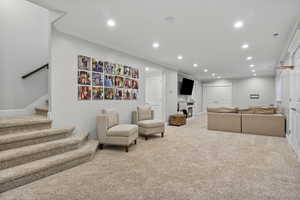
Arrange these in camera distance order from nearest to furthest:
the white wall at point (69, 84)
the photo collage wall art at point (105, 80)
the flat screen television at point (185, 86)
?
the white wall at point (69, 84), the photo collage wall art at point (105, 80), the flat screen television at point (185, 86)

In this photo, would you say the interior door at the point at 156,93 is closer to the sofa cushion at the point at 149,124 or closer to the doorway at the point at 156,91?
the doorway at the point at 156,91

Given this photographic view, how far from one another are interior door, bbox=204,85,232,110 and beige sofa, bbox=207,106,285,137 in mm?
5837

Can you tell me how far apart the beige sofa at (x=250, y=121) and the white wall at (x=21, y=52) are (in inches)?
208

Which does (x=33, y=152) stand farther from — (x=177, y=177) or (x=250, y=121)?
(x=250, y=121)

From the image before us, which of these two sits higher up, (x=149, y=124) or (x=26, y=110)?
(x=26, y=110)

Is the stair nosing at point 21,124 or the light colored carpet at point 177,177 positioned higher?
the stair nosing at point 21,124

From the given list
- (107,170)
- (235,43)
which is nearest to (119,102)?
(107,170)

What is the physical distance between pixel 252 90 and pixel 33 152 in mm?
11123

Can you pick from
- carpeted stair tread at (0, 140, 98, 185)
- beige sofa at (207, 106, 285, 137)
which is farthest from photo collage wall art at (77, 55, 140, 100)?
beige sofa at (207, 106, 285, 137)

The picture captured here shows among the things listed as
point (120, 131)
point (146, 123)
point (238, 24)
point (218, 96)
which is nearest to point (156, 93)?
point (146, 123)

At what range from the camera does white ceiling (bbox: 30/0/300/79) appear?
90.9 inches

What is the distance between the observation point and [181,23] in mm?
2885

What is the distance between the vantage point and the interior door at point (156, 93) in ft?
22.0

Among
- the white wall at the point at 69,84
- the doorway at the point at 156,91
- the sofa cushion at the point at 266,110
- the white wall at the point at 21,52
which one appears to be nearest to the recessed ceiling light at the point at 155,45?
the white wall at the point at 69,84
